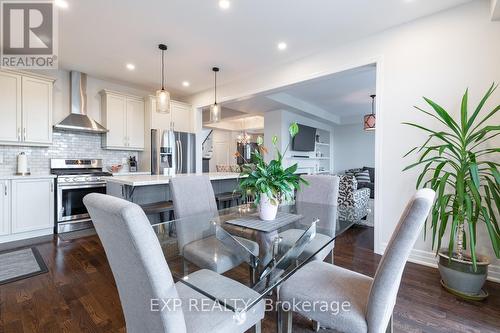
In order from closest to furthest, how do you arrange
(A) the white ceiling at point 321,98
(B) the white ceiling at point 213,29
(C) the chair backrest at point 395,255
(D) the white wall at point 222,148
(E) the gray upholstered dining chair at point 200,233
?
1. (C) the chair backrest at point 395,255
2. (E) the gray upholstered dining chair at point 200,233
3. (B) the white ceiling at point 213,29
4. (A) the white ceiling at point 321,98
5. (D) the white wall at point 222,148

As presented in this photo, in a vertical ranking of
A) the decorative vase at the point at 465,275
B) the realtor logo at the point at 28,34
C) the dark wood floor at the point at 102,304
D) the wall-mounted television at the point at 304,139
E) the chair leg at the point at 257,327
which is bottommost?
the dark wood floor at the point at 102,304

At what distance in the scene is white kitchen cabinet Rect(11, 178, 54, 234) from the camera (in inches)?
126

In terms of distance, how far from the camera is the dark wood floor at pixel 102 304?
5.17 ft

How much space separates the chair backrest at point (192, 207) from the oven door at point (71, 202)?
103 inches

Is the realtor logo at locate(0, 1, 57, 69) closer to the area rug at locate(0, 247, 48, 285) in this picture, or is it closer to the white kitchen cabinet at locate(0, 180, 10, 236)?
the white kitchen cabinet at locate(0, 180, 10, 236)

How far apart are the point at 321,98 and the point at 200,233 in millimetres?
4874

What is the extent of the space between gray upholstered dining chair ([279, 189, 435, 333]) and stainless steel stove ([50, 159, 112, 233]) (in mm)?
3776

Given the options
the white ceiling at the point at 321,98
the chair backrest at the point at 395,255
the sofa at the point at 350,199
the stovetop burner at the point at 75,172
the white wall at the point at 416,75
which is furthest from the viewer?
the white ceiling at the point at 321,98

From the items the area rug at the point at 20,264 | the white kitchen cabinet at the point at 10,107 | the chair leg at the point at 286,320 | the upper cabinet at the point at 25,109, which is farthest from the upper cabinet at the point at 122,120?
the chair leg at the point at 286,320

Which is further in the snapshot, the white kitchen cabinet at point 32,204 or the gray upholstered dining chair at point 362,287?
the white kitchen cabinet at point 32,204

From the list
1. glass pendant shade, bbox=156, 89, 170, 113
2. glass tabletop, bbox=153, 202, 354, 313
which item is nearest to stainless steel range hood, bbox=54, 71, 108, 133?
glass pendant shade, bbox=156, 89, 170, 113

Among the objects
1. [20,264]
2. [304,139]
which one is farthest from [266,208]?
[304,139]

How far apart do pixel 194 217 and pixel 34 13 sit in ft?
9.12

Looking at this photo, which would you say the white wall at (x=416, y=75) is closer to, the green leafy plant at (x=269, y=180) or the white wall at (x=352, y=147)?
the green leafy plant at (x=269, y=180)
